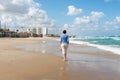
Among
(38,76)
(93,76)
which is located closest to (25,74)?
(38,76)

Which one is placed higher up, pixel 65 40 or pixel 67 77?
pixel 65 40

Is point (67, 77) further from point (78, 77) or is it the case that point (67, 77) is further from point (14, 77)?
point (14, 77)

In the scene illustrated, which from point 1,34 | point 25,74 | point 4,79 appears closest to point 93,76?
point 25,74

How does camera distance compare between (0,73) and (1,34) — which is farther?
(1,34)

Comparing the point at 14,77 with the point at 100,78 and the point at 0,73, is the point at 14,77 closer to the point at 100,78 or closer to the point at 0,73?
the point at 0,73

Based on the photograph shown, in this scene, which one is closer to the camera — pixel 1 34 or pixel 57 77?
pixel 57 77

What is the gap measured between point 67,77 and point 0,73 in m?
2.52

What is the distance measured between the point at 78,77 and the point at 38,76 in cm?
145

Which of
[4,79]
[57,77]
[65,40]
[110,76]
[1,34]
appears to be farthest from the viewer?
[1,34]

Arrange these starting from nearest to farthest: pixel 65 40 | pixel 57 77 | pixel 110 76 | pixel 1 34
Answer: pixel 57 77 → pixel 110 76 → pixel 65 40 → pixel 1 34

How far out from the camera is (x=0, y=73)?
335 inches

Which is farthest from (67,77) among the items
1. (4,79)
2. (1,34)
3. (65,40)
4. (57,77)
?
(1,34)

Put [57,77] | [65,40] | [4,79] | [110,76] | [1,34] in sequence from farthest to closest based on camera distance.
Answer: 1. [1,34]
2. [65,40]
3. [110,76]
4. [57,77]
5. [4,79]

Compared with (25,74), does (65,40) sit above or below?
above
